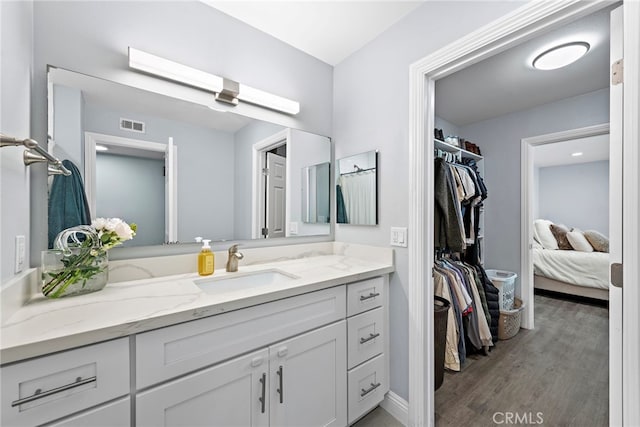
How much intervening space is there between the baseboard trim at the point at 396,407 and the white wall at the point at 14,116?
1.83 meters

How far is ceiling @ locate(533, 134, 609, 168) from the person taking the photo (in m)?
3.96

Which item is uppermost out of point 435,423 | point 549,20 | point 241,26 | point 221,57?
point 241,26

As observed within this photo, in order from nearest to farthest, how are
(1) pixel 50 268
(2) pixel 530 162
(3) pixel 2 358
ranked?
(3) pixel 2 358 < (1) pixel 50 268 < (2) pixel 530 162

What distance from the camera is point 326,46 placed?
1834 mm

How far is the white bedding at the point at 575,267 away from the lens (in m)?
3.43

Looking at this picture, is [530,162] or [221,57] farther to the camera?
[530,162]

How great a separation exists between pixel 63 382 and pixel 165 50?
1.46 metres

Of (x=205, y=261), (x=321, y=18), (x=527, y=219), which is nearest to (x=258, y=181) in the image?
(x=205, y=261)

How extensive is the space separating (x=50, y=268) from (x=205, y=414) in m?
0.78

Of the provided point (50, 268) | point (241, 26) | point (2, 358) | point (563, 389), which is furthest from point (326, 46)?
point (563, 389)

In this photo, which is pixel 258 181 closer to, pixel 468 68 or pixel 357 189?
pixel 357 189

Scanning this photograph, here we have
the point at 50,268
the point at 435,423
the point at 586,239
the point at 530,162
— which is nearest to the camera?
the point at 50,268

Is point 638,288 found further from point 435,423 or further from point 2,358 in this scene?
point 2,358

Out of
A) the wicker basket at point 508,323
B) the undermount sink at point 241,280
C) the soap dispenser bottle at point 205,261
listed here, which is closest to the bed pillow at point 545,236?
the wicker basket at point 508,323
